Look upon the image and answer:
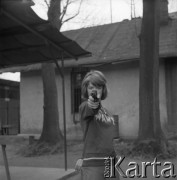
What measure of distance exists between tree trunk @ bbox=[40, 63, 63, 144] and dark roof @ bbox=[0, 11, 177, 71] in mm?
3122

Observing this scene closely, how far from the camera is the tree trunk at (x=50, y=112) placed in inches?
531

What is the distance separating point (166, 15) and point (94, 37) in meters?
4.37

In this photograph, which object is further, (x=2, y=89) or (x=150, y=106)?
(x=2, y=89)

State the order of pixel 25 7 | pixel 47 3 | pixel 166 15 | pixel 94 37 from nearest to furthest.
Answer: pixel 25 7
pixel 47 3
pixel 166 15
pixel 94 37

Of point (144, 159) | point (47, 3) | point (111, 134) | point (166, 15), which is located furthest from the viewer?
point (166, 15)

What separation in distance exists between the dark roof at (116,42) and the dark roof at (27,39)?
791 cm

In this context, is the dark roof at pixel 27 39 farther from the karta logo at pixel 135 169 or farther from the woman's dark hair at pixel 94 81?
the karta logo at pixel 135 169

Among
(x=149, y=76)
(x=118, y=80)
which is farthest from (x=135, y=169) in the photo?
(x=118, y=80)

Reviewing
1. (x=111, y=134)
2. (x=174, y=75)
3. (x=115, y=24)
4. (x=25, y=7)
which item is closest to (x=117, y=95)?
(x=174, y=75)

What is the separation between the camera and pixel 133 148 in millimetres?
11469

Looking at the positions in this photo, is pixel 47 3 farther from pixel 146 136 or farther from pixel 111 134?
pixel 111 134

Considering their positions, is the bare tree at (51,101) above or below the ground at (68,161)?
above

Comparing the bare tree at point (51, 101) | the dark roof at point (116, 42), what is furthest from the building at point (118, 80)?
the bare tree at point (51, 101)

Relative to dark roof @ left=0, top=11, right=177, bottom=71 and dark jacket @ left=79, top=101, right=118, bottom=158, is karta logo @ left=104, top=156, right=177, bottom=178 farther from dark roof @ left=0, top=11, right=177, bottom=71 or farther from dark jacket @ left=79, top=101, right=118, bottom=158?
dark roof @ left=0, top=11, right=177, bottom=71
